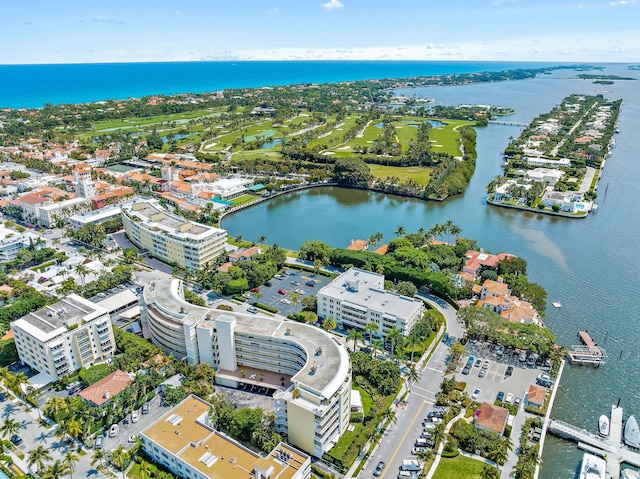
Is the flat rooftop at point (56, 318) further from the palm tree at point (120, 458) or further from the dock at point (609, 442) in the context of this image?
the dock at point (609, 442)

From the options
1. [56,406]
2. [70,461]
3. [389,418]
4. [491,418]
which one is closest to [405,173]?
[491,418]

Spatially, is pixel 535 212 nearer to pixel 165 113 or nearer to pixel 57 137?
pixel 57 137

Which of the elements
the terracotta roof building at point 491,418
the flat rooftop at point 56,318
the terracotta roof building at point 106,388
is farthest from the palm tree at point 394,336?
the flat rooftop at point 56,318

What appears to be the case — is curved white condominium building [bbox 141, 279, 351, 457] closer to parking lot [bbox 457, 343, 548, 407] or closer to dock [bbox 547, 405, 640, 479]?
parking lot [bbox 457, 343, 548, 407]

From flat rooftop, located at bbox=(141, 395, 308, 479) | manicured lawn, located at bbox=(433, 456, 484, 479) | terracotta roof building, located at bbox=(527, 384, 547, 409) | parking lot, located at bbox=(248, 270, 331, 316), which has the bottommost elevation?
manicured lawn, located at bbox=(433, 456, 484, 479)

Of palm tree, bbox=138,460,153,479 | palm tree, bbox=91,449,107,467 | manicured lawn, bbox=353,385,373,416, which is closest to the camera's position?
palm tree, bbox=138,460,153,479

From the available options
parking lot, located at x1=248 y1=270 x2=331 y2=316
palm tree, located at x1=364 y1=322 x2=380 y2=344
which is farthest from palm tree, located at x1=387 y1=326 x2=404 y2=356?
parking lot, located at x1=248 y1=270 x2=331 y2=316
